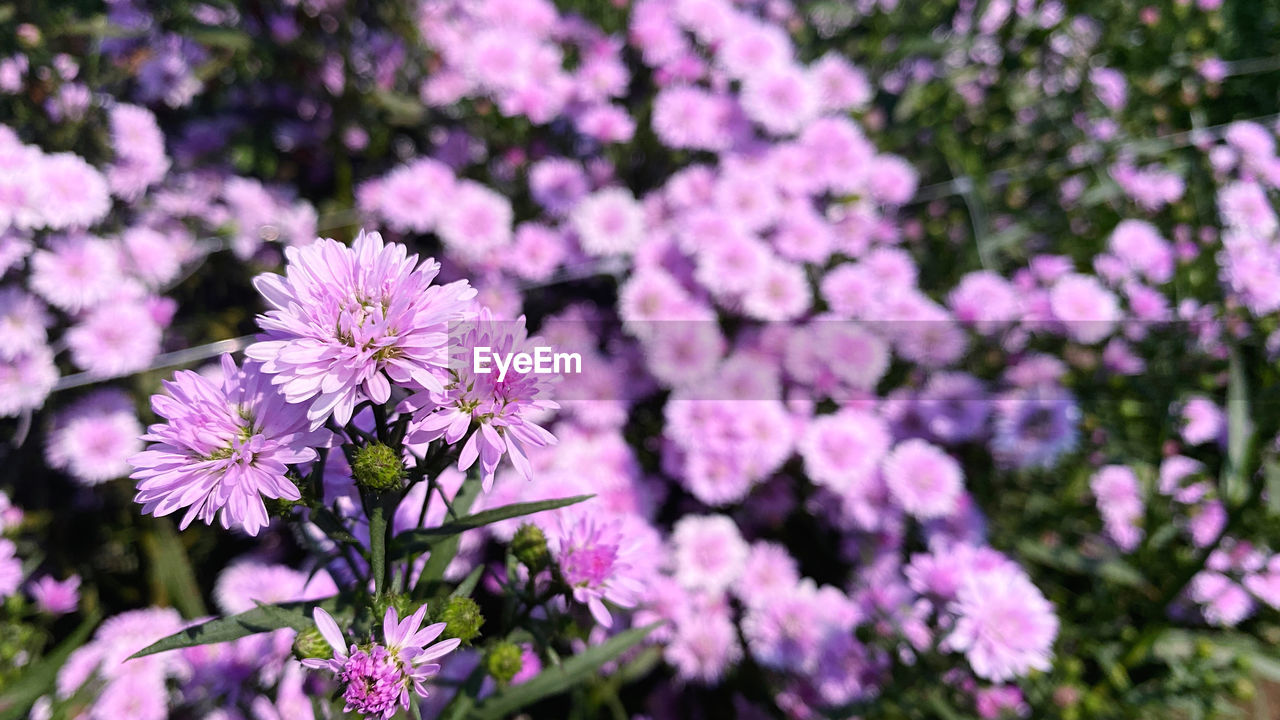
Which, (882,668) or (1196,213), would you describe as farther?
(1196,213)

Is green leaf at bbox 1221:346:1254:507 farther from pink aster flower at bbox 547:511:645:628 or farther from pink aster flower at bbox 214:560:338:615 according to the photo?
pink aster flower at bbox 214:560:338:615

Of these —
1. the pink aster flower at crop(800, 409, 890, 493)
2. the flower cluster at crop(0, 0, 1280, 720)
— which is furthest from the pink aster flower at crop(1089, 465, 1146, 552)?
the pink aster flower at crop(800, 409, 890, 493)

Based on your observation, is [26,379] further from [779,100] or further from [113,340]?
[779,100]

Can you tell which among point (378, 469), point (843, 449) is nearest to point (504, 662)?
point (378, 469)

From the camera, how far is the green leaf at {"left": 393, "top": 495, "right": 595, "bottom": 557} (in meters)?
0.70

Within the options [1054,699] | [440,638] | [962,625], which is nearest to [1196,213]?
[1054,699]

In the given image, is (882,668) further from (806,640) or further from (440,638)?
(440,638)

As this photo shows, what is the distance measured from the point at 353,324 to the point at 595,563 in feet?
1.32

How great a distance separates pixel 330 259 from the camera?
2.07 ft

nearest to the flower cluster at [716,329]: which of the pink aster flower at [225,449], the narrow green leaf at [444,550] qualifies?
the narrow green leaf at [444,550]

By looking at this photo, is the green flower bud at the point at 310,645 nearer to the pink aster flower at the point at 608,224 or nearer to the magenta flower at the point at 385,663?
the magenta flower at the point at 385,663

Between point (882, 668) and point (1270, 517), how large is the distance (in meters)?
0.85

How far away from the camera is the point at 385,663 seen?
2.03ft

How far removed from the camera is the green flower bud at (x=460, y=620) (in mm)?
690
